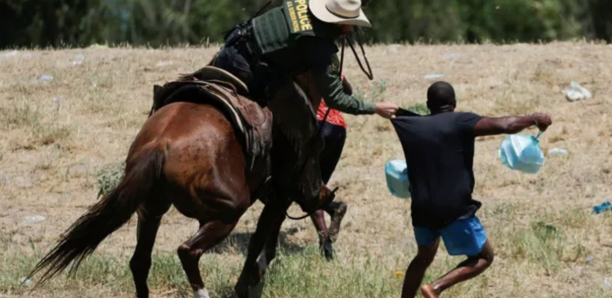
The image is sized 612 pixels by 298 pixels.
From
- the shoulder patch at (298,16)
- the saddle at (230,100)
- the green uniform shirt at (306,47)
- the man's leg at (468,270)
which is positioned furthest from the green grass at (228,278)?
the shoulder patch at (298,16)

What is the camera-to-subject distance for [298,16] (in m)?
6.70

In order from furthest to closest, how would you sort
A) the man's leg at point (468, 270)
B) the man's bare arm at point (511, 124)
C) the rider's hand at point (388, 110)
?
the rider's hand at point (388, 110)
the man's leg at point (468, 270)
the man's bare arm at point (511, 124)

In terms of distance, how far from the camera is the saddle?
258 inches

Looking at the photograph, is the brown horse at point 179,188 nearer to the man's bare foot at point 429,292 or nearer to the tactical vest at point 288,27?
the tactical vest at point 288,27

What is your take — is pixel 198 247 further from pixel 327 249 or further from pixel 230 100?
pixel 327 249

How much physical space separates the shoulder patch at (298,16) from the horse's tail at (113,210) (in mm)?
1162

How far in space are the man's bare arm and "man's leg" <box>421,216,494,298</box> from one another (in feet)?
1.78

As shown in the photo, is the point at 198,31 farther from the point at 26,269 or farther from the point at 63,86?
the point at 26,269

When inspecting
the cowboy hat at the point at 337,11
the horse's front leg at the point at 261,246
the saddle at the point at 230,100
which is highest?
the cowboy hat at the point at 337,11

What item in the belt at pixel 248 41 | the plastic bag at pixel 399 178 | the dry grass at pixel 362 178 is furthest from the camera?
the dry grass at pixel 362 178

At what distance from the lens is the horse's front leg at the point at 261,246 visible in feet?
23.6

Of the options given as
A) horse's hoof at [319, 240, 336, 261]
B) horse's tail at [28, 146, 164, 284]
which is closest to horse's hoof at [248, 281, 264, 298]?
horse's hoof at [319, 240, 336, 261]

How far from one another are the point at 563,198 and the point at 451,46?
6.17m

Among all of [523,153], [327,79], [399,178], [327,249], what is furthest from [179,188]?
[327,249]
